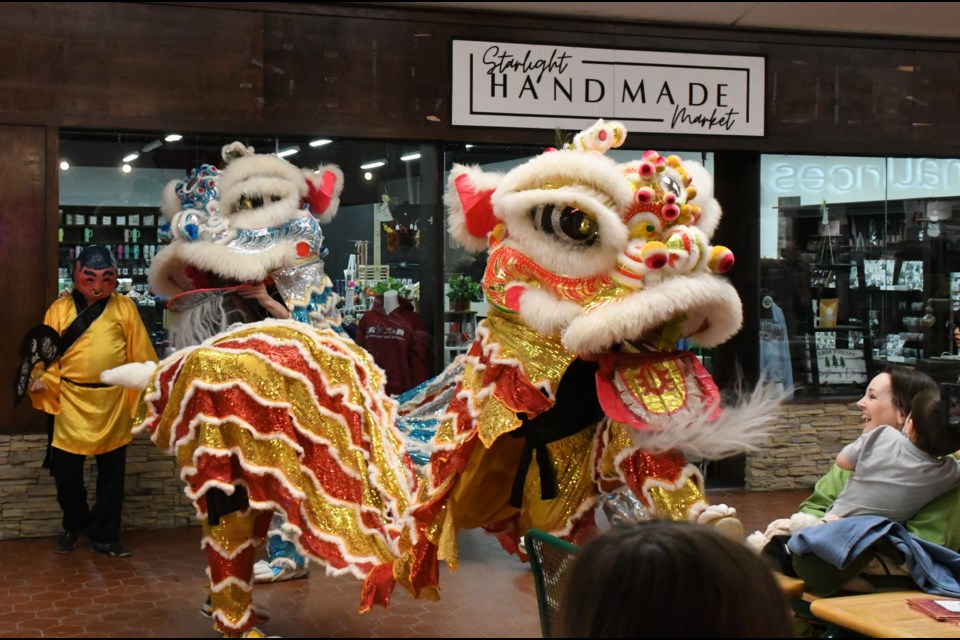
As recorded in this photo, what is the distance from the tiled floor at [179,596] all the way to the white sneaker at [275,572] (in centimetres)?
4

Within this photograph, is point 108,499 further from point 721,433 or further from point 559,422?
point 721,433

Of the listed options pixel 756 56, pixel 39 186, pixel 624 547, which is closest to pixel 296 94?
pixel 39 186

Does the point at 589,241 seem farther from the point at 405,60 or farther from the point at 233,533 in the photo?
→ the point at 405,60

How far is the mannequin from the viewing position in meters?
6.01

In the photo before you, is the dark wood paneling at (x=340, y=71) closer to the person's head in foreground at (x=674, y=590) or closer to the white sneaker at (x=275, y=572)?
the white sneaker at (x=275, y=572)

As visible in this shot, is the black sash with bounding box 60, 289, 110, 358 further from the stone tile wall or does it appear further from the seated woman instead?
the stone tile wall

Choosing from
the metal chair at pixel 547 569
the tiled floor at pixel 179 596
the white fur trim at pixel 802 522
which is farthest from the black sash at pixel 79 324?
the metal chair at pixel 547 569

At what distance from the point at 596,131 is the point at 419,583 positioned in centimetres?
129

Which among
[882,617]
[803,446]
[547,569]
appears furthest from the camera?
[803,446]

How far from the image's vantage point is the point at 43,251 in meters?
5.41

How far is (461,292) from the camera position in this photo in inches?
243

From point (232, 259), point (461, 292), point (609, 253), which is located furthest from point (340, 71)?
point (609, 253)

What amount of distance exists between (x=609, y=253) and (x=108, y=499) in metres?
3.37

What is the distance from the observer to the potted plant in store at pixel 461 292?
20.2ft
